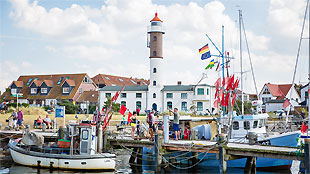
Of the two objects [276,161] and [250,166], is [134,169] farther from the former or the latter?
[276,161]

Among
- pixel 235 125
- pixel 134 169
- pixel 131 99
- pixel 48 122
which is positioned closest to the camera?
pixel 134 169

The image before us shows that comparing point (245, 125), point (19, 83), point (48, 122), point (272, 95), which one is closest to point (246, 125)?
point (245, 125)

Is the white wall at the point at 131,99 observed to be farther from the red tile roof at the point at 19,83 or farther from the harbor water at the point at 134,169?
the harbor water at the point at 134,169

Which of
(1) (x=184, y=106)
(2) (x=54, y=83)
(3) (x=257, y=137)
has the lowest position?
(3) (x=257, y=137)

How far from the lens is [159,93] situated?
207 ft

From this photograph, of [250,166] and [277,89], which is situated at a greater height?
[277,89]

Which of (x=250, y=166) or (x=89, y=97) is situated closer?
(x=250, y=166)

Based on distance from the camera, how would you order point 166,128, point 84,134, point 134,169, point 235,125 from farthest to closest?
point 235,125 → point 134,169 → point 166,128 → point 84,134

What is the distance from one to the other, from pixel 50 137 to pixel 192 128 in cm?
1007

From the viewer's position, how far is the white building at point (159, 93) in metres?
61.2

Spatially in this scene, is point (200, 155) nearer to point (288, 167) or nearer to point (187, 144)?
point (187, 144)

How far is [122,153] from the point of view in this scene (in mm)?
28375

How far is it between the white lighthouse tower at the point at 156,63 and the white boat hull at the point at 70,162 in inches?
1644

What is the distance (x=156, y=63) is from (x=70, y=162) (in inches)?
1712
